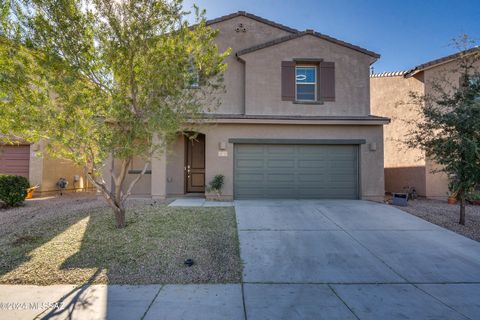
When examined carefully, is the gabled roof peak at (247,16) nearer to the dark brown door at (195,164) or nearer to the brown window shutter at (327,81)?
the brown window shutter at (327,81)

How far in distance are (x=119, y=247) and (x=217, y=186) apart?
16.2ft

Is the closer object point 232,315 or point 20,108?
point 232,315

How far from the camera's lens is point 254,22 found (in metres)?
11.8

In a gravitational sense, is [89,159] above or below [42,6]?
below

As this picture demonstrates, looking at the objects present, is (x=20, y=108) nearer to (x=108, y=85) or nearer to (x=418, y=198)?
(x=108, y=85)

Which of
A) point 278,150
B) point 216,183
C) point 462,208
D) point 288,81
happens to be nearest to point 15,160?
point 216,183

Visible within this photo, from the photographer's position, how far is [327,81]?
1070 cm

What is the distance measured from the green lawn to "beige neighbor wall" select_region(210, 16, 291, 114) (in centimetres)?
532

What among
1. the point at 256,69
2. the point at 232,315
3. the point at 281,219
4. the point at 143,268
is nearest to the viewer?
the point at 232,315

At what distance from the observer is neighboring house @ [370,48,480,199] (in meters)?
11.1

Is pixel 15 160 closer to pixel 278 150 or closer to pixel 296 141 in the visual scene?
pixel 278 150

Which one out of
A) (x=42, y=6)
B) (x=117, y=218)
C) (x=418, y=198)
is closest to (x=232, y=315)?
(x=117, y=218)

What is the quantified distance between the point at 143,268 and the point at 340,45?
10755mm

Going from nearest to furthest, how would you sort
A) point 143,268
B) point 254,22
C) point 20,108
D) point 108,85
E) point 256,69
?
1. point 143,268
2. point 20,108
3. point 108,85
4. point 256,69
5. point 254,22
